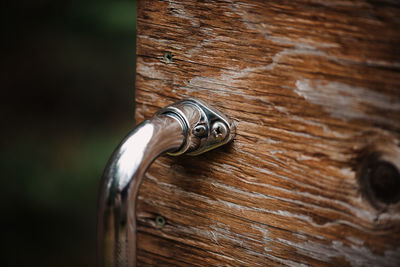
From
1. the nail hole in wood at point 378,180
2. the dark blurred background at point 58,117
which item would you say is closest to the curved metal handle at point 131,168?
the nail hole in wood at point 378,180

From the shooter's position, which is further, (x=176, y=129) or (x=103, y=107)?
(x=103, y=107)

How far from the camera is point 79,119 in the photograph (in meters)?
1.66

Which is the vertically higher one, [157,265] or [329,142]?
[329,142]

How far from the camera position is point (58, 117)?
1.66 meters

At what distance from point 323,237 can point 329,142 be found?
0.09 m

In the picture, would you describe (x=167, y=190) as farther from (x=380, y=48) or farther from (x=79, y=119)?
(x=79, y=119)

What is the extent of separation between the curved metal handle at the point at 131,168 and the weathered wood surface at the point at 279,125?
0.17 feet

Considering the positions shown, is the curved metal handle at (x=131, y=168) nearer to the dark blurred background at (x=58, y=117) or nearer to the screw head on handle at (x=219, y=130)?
the screw head on handle at (x=219, y=130)

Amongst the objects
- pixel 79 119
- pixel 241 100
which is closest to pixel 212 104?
pixel 241 100

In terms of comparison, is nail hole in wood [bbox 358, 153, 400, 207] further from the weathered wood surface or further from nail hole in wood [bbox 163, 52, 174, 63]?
nail hole in wood [bbox 163, 52, 174, 63]

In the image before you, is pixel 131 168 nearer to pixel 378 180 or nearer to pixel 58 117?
pixel 378 180

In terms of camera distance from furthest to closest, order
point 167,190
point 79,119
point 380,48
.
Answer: point 79,119
point 167,190
point 380,48

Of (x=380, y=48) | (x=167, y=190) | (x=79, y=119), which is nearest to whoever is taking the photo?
(x=380, y=48)

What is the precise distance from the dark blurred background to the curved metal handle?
45.6 inches
